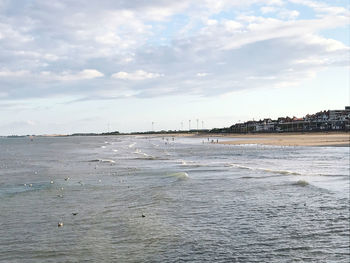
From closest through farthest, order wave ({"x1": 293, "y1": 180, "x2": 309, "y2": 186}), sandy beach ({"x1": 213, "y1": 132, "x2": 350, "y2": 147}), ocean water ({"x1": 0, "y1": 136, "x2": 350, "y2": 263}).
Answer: ocean water ({"x1": 0, "y1": 136, "x2": 350, "y2": 263}) → wave ({"x1": 293, "y1": 180, "x2": 309, "y2": 186}) → sandy beach ({"x1": 213, "y1": 132, "x2": 350, "y2": 147})

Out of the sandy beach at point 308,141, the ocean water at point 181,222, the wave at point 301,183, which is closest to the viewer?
the ocean water at point 181,222

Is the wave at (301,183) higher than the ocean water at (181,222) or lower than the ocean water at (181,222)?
higher

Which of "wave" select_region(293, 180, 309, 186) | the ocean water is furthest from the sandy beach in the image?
the ocean water

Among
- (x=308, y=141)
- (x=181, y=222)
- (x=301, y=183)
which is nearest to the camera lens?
(x=181, y=222)

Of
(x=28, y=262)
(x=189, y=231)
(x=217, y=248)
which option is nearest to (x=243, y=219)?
(x=189, y=231)

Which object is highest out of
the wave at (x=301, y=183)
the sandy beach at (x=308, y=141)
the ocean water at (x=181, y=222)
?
the sandy beach at (x=308, y=141)

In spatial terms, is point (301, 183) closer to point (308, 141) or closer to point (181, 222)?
point (181, 222)

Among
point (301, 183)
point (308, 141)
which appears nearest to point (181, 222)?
point (301, 183)

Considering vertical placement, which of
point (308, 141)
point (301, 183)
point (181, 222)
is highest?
point (308, 141)

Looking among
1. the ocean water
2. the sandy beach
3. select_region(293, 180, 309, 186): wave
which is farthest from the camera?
the sandy beach

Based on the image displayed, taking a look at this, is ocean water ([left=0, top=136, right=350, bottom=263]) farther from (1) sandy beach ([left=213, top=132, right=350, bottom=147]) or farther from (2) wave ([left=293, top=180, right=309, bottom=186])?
(1) sandy beach ([left=213, top=132, right=350, bottom=147])

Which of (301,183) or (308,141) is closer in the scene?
(301,183)

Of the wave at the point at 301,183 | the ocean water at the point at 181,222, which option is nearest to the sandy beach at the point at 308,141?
the wave at the point at 301,183

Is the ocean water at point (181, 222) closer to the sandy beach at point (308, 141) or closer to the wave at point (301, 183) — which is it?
the wave at point (301, 183)
